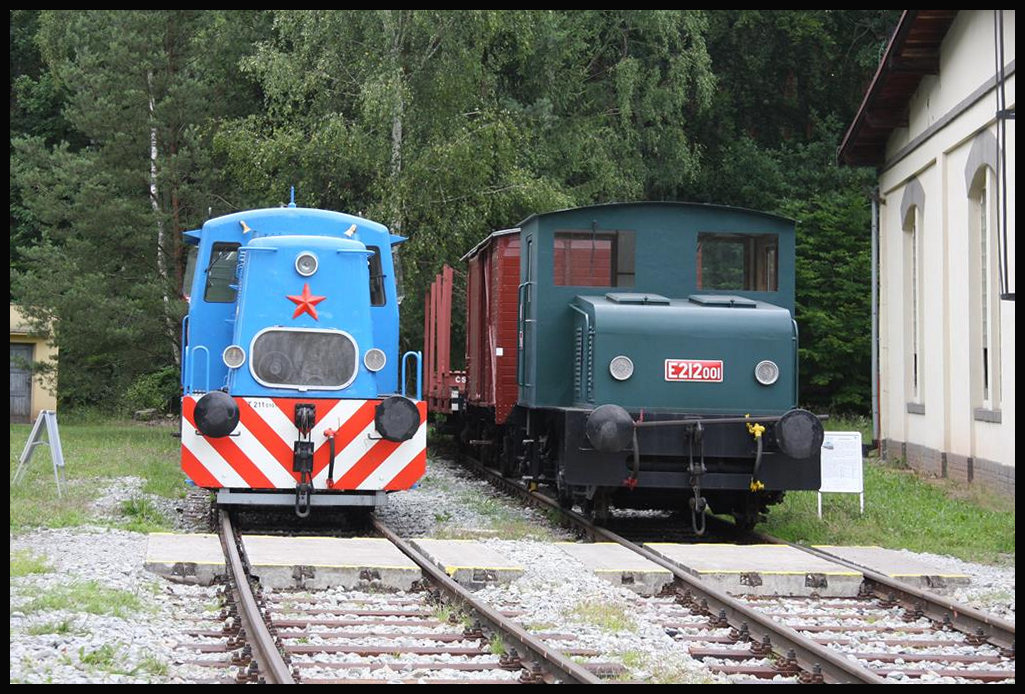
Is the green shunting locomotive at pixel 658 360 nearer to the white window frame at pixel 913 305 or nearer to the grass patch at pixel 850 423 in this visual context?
the white window frame at pixel 913 305

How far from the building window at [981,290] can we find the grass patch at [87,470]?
9.94m

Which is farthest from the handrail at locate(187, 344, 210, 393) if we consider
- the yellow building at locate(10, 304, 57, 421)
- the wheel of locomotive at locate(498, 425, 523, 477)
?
the yellow building at locate(10, 304, 57, 421)

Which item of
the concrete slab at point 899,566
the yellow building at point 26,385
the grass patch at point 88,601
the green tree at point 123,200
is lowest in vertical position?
the concrete slab at point 899,566

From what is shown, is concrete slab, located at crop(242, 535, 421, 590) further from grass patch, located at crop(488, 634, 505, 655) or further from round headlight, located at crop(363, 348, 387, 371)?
round headlight, located at crop(363, 348, 387, 371)

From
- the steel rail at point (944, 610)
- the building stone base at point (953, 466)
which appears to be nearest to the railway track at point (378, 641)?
the steel rail at point (944, 610)

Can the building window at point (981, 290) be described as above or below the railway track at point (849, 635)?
above

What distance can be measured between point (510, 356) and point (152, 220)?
1393 cm

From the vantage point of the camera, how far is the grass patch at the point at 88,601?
25.0ft

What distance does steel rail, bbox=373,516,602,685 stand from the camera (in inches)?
245

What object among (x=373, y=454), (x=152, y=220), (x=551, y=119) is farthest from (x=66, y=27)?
(x=373, y=454)

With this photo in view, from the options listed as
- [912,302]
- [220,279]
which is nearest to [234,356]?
[220,279]

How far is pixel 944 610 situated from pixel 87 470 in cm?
1228

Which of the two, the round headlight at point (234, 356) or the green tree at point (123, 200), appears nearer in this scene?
the round headlight at point (234, 356)

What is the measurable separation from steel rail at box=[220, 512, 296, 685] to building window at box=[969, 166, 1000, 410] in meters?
10.5
